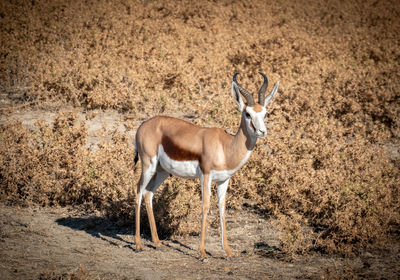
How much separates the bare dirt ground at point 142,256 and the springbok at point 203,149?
37 cm

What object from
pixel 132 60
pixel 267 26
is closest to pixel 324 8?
pixel 267 26

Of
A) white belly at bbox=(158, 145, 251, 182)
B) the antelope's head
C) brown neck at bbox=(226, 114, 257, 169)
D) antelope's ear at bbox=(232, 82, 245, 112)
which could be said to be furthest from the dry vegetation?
antelope's ear at bbox=(232, 82, 245, 112)

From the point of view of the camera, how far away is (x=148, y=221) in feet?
25.3

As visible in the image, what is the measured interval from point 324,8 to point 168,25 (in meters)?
9.85

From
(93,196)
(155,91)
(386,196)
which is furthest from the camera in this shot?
(155,91)

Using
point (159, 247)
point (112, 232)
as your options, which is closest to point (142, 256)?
point (159, 247)

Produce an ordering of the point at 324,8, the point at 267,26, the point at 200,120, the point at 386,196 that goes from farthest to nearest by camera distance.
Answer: the point at 324,8
the point at 267,26
the point at 200,120
the point at 386,196

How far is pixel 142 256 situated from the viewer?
650 centimetres

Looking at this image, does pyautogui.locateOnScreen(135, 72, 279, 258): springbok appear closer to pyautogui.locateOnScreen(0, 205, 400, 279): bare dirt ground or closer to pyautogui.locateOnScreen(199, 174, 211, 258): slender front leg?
pyautogui.locateOnScreen(199, 174, 211, 258): slender front leg

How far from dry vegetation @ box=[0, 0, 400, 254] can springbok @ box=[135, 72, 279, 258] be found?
101cm

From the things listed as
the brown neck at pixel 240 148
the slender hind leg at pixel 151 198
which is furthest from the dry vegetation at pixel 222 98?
the brown neck at pixel 240 148

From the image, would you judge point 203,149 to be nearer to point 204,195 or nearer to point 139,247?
point 204,195

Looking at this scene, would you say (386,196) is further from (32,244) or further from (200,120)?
(32,244)

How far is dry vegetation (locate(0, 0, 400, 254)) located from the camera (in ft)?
25.8
